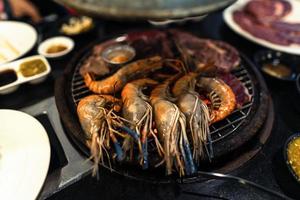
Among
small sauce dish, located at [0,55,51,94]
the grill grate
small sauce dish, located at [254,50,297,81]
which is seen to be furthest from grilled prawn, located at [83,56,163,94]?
small sauce dish, located at [254,50,297,81]

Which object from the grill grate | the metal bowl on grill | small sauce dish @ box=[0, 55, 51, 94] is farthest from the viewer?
small sauce dish @ box=[0, 55, 51, 94]

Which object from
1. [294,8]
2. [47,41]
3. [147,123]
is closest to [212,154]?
[147,123]

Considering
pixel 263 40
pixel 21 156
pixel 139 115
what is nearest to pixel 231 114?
pixel 139 115

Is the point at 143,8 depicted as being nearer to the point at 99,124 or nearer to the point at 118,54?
the point at 99,124

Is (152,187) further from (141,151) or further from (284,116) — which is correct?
(284,116)

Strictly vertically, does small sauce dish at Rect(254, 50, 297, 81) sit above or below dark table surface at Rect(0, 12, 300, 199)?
above

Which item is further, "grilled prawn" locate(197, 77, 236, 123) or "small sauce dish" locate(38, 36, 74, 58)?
"small sauce dish" locate(38, 36, 74, 58)

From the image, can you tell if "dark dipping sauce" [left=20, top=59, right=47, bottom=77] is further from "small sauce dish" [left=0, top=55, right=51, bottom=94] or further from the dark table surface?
the dark table surface
